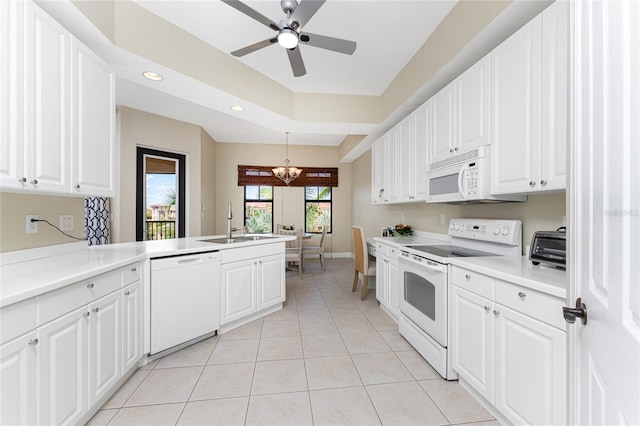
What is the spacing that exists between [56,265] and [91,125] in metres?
0.95

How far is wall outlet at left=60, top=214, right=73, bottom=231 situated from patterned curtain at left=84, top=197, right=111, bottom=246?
2.04 m

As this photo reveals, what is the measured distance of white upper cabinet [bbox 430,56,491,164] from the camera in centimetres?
193

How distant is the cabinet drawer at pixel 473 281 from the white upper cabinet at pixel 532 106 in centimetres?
60

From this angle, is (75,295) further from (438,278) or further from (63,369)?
(438,278)

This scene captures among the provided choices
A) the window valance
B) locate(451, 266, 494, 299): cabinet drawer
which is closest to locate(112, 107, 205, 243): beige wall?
the window valance

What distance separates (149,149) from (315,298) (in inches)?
148

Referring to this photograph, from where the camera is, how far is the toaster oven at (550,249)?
54.8 inches

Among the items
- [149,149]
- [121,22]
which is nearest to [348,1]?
[121,22]

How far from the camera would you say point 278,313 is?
3.25 metres

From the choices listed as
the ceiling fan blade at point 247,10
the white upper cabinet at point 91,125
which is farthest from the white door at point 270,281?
the ceiling fan blade at point 247,10

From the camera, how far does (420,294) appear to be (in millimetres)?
2301

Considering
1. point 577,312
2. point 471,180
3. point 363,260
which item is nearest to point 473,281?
point 471,180

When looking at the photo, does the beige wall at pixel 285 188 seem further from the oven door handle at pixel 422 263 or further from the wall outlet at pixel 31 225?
the wall outlet at pixel 31 225

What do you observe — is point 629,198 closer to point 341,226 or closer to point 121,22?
point 121,22
